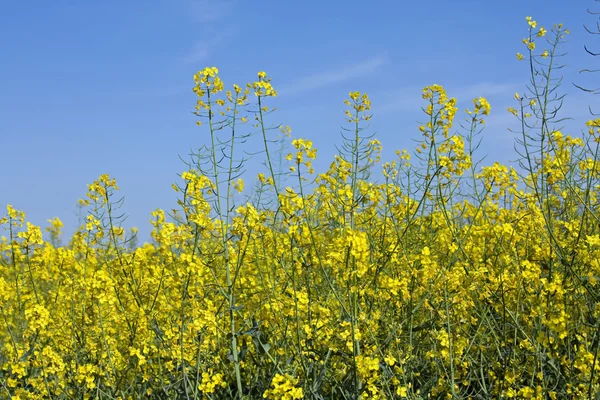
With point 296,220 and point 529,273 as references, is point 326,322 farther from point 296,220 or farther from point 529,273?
point 529,273

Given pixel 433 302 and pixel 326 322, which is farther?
pixel 433 302

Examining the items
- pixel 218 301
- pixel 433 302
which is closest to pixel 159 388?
pixel 218 301

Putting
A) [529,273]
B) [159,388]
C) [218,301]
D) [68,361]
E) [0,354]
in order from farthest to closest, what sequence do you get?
1. [0,354]
2. [68,361]
3. [218,301]
4. [159,388]
5. [529,273]

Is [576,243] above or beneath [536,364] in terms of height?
above

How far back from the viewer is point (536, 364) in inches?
147

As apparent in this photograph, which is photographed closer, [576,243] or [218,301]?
[576,243]

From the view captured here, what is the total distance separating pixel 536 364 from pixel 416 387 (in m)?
0.94

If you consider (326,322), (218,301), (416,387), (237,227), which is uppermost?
(237,227)

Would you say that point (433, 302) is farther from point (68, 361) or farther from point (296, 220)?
point (68, 361)

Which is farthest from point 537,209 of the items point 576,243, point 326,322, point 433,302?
point 326,322

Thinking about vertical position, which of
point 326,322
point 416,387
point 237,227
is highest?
point 237,227

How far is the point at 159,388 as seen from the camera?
13.8 ft

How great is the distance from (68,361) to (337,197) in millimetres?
2402

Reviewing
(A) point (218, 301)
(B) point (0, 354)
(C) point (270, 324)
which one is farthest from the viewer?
(B) point (0, 354)
